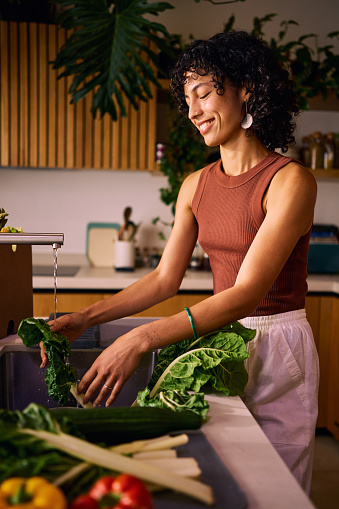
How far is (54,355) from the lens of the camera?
1068 mm

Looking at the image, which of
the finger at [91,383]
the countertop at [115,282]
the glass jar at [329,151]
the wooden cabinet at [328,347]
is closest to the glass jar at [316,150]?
the glass jar at [329,151]

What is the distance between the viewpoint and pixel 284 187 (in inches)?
50.3

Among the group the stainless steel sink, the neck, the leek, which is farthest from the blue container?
the leek

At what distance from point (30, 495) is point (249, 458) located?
0.36 metres

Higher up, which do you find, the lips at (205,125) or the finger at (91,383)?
the lips at (205,125)

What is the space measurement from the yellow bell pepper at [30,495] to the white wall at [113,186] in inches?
113

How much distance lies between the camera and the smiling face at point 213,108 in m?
1.38

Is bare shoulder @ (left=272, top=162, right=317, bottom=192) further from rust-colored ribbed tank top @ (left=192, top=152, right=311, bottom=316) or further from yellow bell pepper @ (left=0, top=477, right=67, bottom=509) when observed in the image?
yellow bell pepper @ (left=0, top=477, right=67, bottom=509)

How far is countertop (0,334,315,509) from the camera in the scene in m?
0.66

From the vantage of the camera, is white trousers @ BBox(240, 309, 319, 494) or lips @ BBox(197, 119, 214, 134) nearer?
white trousers @ BBox(240, 309, 319, 494)

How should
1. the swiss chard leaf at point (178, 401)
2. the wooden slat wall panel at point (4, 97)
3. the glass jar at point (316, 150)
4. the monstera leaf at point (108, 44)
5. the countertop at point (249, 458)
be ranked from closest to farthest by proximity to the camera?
the countertop at point (249, 458) → the swiss chard leaf at point (178, 401) → the monstera leaf at point (108, 44) → the wooden slat wall panel at point (4, 97) → the glass jar at point (316, 150)

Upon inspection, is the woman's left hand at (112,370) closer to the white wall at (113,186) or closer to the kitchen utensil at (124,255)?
the kitchen utensil at (124,255)

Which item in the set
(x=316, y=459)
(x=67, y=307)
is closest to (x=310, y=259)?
(x=316, y=459)

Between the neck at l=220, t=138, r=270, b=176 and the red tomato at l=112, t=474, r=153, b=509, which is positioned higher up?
the neck at l=220, t=138, r=270, b=176
